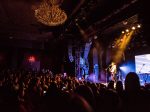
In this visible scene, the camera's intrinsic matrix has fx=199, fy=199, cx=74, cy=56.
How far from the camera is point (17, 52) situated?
18.2 metres

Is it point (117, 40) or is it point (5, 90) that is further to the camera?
point (117, 40)

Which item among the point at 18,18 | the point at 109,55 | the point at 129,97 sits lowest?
the point at 129,97

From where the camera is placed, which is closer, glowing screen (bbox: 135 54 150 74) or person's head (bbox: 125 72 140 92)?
person's head (bbox: 125 72 140 92)

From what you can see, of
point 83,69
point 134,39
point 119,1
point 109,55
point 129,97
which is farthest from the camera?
point 109,55

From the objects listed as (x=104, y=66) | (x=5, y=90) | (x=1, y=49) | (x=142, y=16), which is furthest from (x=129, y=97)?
(x=1, y=49)

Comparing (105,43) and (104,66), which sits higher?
(105,43)

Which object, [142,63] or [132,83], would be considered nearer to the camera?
[132,83]

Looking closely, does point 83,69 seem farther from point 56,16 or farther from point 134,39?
Result: point 56,16

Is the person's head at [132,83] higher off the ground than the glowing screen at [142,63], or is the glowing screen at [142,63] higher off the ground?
the glowing screen at [142,63]

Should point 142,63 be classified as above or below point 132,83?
above

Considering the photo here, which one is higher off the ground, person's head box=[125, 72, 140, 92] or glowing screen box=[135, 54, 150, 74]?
glowing screen box=[135, 54, 150, 74]

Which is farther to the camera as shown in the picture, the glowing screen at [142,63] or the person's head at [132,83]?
the glowing screen at [142,63]

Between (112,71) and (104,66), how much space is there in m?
1.45

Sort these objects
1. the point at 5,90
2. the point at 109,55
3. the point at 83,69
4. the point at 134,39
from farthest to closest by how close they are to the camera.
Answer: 1. the point at 109,55
2. the point at 83,69
3. the point at 134,39
4. the point at 5,90
